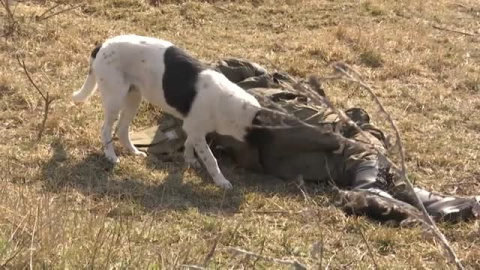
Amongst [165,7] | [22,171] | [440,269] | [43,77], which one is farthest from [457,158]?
[165,7]

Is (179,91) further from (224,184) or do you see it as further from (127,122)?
(224,184)

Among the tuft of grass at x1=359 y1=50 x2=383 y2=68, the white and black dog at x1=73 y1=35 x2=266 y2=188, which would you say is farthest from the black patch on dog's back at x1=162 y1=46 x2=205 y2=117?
the tuft of grass at x1=359 y1=50 x2=383 y2=68

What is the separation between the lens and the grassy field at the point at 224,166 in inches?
136

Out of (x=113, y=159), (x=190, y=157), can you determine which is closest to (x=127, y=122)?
(x=113, y=159)

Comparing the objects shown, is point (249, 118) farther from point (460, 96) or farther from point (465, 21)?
point (465, 21)

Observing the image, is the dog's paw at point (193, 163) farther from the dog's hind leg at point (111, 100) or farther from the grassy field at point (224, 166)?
the dog's hind leg at point (111, 100)

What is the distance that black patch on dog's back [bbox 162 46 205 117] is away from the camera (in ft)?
17.5

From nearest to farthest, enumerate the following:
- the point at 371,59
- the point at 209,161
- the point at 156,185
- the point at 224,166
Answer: the point at 156,185
the point at 209,161
the point at 224,166
the point at 371,59

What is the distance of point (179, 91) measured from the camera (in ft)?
17.5

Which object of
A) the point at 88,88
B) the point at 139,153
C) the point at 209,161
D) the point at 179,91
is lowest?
the point at 139,153

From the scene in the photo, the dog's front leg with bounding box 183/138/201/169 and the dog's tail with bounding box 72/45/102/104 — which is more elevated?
the dog's tail with bounding box 72/45/102/104

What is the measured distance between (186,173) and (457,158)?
2118 millimetres

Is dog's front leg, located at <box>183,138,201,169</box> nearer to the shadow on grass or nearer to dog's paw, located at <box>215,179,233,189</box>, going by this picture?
the shadow on grass

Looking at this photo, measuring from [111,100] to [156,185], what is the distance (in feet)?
2.44
